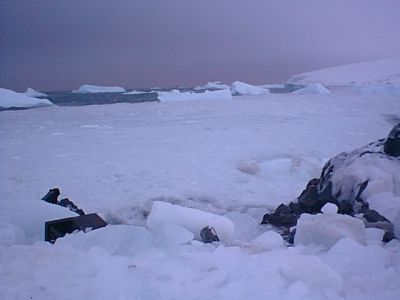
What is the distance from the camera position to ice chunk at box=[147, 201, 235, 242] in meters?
2.40

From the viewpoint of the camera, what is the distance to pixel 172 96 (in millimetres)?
25344

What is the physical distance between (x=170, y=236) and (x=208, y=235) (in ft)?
1.00

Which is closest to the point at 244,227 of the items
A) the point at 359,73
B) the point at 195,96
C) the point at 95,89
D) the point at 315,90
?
the point at 195,96

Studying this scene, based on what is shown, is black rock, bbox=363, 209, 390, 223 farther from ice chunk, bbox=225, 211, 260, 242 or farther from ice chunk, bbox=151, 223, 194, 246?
ice chunk, bbox=151, 223, 194, 246

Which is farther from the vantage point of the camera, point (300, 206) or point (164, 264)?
point (300, 206)

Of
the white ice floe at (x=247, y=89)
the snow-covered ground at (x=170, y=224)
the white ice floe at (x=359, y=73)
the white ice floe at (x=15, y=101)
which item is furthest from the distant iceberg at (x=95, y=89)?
the snow-covered ground at (x=170, y=224)

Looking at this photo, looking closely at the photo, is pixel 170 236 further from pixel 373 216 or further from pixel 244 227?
pixel 373 216

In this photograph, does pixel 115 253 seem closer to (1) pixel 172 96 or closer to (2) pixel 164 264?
(2) pixel 164 264

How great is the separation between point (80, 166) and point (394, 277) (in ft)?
14.3

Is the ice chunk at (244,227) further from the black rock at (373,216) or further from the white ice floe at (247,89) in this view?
the white ice floe at (247,89)

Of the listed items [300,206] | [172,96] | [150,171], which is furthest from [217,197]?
[172,96]

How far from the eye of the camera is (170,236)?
6.75ft

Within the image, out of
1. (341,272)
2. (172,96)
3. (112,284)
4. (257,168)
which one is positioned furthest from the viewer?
(172,96)

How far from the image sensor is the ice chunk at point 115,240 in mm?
1906
